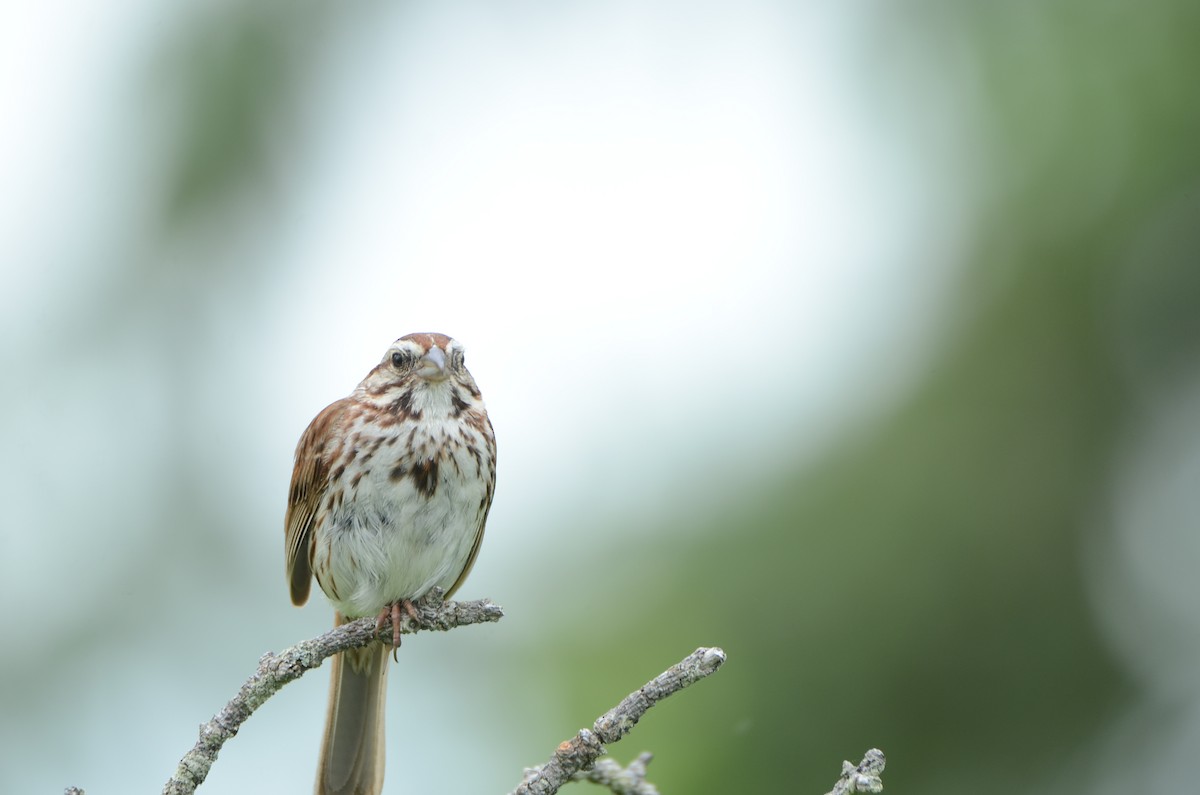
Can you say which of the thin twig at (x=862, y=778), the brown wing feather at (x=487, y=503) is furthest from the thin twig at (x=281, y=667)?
the thin twig at (x=862, y=778)

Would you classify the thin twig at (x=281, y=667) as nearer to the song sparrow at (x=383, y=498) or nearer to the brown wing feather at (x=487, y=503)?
the song sparrow at (x=383, y=498)

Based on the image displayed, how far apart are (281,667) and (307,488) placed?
6.09 feet

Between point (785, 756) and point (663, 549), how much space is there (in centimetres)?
147

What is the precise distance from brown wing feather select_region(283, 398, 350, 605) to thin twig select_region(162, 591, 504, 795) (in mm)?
940

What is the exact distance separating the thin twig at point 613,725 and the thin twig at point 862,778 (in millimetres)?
301

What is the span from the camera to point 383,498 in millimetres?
4855

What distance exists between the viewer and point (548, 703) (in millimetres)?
6676

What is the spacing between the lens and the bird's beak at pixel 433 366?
498 cm

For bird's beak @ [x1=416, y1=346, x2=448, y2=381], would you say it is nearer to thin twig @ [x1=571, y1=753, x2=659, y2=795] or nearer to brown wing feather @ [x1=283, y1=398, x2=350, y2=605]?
brown wing feather @ [x1=283, y1=398, x2=350, y2=605]

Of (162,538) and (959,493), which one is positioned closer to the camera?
(959,493)

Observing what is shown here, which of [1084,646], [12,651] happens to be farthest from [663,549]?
[12,651]

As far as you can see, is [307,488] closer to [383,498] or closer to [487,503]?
[383,498]

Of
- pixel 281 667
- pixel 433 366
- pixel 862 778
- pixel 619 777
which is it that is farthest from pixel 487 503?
pixel 862 778

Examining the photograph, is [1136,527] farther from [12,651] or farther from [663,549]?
[12,651]
